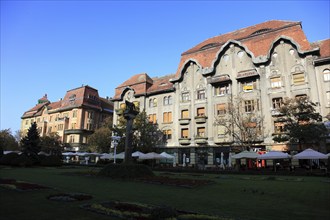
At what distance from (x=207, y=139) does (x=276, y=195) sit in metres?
28.8

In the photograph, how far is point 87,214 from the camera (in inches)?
286

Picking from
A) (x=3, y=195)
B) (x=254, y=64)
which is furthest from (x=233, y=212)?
(x=254, y=64)

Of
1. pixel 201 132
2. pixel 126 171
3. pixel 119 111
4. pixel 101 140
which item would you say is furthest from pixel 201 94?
pixel 126 171

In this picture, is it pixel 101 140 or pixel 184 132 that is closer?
pixel 184 132

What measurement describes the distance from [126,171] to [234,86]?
26391mm

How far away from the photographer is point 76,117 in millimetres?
64562

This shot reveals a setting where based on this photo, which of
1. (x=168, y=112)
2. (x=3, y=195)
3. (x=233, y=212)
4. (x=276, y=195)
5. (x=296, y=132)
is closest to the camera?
(x=233, y=212)

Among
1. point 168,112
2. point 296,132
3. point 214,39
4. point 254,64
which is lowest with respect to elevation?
point 296,132

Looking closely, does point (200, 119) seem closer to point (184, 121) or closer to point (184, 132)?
point (184, 121)

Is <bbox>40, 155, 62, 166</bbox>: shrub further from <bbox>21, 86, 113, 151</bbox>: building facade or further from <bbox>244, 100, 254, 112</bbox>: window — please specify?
<bbox>244, 100, 254, 112</bbox>: window

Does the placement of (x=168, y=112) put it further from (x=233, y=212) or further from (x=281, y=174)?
(x=233, y=212)

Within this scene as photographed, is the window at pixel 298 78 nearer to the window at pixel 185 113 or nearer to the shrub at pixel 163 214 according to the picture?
the window at pixel 185 113

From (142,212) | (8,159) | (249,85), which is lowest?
(142,212)

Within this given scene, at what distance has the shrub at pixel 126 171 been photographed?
1819 centimetres
